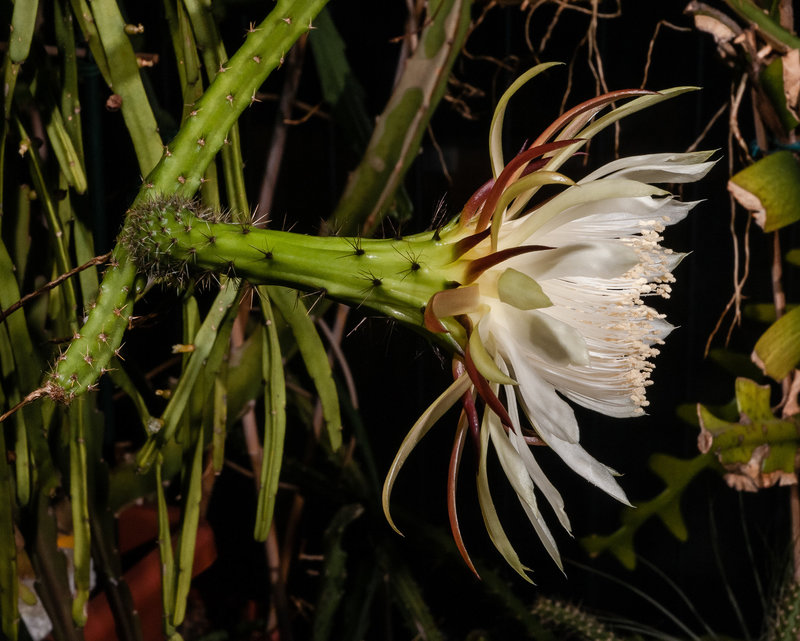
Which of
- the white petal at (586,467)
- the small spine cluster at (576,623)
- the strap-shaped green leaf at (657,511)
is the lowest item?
the small spine cluster at (576,623)

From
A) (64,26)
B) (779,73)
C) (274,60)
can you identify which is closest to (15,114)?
(64,26)

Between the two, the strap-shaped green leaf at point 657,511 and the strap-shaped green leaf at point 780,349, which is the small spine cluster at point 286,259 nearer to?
the strap-shaped green leaf at point 780,349

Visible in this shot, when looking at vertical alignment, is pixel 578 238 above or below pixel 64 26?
below

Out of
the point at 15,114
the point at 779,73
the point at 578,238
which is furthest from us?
the point at 779,73

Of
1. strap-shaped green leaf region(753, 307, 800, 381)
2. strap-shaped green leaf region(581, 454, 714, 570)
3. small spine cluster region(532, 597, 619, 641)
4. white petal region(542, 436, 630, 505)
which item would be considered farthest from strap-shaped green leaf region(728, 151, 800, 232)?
small spine cluster region(532, 597, 619, 641)

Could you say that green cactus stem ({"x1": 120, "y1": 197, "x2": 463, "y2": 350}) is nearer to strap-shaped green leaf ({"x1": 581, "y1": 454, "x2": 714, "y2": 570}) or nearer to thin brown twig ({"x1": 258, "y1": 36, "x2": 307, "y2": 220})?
thin brown twig ({"x1": 258, "y1": 36, "x2": 307, "y2": 220})

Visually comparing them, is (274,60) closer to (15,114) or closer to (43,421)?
(15,114)

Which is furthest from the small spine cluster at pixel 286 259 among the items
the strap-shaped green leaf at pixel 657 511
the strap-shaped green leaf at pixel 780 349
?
the strap-shaped green leaf at pixel 657 511

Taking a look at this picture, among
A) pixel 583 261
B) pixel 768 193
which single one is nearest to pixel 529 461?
pixel 583 261
